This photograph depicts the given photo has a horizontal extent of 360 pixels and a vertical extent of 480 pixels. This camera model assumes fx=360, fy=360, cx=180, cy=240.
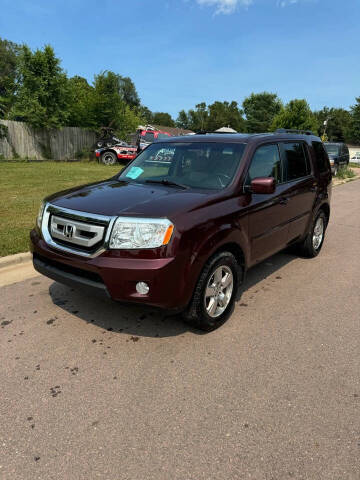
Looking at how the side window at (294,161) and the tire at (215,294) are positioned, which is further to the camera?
the side window at (294,161)

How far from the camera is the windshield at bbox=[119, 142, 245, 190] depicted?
12.0ft

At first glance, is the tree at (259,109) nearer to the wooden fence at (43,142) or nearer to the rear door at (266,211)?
the wooden fence at (43,142)

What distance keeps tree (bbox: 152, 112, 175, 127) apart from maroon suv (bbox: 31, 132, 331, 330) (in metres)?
123

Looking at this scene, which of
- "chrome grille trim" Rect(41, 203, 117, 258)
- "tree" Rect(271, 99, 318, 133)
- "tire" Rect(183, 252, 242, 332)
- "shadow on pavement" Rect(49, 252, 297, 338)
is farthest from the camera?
"tree" Rect(271, 99, 318, 133)

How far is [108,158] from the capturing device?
1967 centimetres

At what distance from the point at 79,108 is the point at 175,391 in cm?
2301

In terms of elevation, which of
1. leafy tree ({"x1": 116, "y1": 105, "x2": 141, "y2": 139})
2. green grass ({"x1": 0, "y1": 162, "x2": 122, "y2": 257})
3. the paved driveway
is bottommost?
the paved driveway

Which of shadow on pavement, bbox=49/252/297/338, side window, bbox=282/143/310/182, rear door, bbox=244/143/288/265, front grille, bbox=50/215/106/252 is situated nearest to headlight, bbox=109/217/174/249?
→ front grille, bbox=50/215/106/252

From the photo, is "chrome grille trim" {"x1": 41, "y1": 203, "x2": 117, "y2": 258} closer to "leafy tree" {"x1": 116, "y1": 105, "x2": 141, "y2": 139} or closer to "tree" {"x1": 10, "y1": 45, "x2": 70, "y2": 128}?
"tree" {"x1": 10, "y1": 45, "x2": 70, "y2": 128}

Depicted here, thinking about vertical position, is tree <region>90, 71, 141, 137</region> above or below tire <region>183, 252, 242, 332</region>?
above

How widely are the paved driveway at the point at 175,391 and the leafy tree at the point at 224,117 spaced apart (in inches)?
3964

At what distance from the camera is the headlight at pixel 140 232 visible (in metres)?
2.79

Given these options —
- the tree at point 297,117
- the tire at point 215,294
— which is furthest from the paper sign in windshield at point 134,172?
the tree at point 297,117

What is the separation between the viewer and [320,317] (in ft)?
12.3
